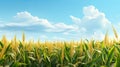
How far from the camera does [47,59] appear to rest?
5.11m

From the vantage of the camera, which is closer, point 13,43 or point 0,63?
point 0,63

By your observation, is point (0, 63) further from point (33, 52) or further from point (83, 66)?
point (83, 66)

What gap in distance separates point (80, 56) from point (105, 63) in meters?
0.98

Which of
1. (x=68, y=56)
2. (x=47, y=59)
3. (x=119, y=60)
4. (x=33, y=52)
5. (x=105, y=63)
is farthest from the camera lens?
(x=33, y=52)

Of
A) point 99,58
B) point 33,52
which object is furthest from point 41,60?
point 99,58

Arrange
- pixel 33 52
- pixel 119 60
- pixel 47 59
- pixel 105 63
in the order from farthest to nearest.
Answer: pixel 33 52 < pixel 47 59 < pixel 105 63 < pixel 119 60

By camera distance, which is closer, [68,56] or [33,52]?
[68,56]

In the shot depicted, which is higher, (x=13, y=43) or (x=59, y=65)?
(x=13, y=43)

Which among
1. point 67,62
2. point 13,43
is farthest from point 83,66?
point 13,43

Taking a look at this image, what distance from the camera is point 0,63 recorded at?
179 inches

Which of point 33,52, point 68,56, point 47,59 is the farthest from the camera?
point 33,52

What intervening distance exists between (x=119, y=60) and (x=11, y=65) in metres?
2.93

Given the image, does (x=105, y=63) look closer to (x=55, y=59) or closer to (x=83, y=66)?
(x=83, y=66)

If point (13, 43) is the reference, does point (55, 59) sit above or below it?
below
